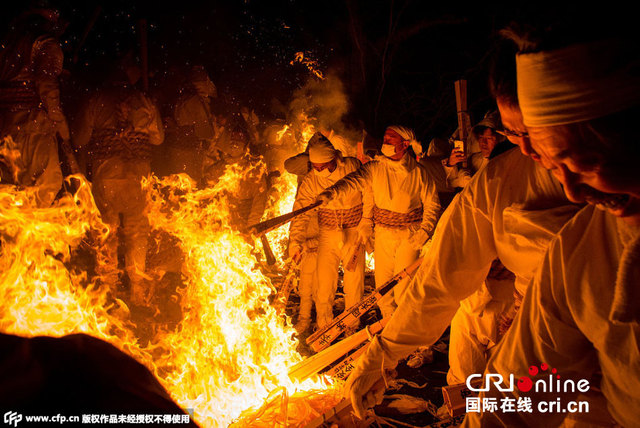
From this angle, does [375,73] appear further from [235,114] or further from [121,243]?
[121,243]

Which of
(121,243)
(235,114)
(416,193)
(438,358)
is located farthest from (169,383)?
(235,114)

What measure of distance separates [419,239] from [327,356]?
2.80m

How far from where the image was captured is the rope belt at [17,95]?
6367mm

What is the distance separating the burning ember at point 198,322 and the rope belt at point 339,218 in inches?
58.0

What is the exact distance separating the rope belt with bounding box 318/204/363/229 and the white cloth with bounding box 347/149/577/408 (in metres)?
4.38

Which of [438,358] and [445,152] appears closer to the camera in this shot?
[438,358]

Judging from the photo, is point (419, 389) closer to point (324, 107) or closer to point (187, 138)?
point (187, 138)

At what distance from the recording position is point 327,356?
3873mm

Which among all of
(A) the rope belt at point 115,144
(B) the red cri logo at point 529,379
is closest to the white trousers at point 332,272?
(A) the rope belt at point 115,144

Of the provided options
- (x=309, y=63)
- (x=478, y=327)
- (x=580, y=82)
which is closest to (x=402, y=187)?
(x=478, y=327)

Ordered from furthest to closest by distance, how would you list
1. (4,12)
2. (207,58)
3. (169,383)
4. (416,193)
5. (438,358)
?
1. (207,58)
2. (4,12)
3. (416,193)
4. (438,358)
5. (169,383)

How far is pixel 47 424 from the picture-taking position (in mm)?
1107

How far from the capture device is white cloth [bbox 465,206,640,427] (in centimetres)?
139

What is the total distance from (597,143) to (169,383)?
3637mm
